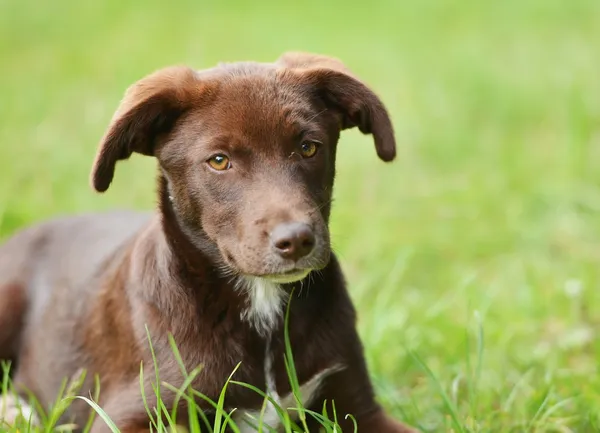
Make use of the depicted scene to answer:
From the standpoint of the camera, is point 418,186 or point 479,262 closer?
point 479,262

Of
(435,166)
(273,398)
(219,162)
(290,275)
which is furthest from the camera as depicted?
(435,166)

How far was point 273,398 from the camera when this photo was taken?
141 inches

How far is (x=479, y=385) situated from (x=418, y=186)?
312 cm

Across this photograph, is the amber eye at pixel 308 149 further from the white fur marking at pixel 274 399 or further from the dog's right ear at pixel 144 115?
the white fur marking at pixel 274 399

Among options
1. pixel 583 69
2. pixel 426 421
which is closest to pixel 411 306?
pixel 426 421

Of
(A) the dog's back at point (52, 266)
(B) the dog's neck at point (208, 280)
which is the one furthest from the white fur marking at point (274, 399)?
(A) the dog's back at point (52, 266)

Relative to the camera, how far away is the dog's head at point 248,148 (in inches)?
130

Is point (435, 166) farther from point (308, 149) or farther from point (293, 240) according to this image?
point (293, 240)

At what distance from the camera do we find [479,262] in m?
6.33

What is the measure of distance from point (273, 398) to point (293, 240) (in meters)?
0.68

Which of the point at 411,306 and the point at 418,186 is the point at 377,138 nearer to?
the point at 411,306

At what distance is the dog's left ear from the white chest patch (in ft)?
2.68

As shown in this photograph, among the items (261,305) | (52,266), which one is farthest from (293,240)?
(52,266)

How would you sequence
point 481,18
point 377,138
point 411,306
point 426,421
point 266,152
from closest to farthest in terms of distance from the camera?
point 266,152, point 377,138, point 426,421, point 411,306, point 481,18
